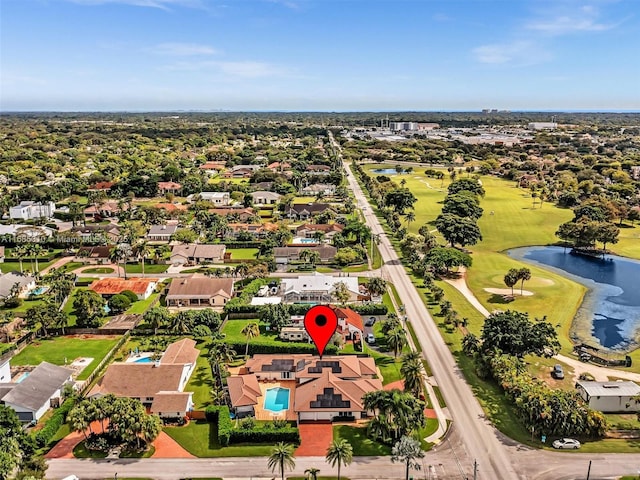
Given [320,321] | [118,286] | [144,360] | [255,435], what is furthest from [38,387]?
[118,286]

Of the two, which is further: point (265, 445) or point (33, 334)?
point (33, 334)

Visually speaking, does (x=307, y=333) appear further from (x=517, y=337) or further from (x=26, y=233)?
(x=26, y=233)

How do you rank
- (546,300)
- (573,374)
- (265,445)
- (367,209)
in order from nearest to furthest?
(265,445) → (573,374) → (546,300) → (367,209)

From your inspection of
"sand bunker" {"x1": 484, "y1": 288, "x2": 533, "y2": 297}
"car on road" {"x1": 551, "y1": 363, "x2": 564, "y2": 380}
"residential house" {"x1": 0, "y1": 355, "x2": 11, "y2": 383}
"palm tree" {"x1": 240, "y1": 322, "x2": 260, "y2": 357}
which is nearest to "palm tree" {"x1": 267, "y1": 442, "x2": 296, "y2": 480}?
"palm tree" {"x1": 240, "y1": 322, "x2": 260, "y2": 357}

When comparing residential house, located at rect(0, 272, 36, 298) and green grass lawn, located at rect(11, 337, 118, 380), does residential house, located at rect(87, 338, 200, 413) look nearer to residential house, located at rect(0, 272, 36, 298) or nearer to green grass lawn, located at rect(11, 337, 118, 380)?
green grass lawn, located at rect(11, 337, 118, 380)

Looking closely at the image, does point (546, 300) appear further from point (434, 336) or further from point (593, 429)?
point (593, 429)

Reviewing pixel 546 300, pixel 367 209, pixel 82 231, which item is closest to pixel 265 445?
pixel 546 300

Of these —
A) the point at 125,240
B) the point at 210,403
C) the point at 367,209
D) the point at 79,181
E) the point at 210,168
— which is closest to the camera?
the point at 210,403
